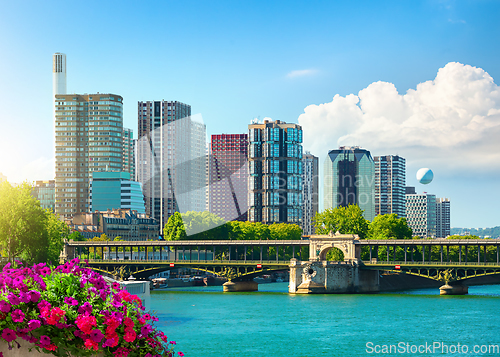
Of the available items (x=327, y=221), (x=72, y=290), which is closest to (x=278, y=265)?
(x=327, y=221)

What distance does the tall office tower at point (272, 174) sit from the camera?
186000 millimetres

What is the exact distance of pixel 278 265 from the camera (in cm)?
8906

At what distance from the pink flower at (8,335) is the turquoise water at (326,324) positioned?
2758 cm

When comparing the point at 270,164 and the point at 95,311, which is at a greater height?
the point at 270,164

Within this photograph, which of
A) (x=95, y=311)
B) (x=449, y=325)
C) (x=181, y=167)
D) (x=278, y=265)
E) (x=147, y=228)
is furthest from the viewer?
(x=147, y=228)

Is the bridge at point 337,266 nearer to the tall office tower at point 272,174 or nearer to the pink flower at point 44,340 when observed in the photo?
the pink flower at point 44,340

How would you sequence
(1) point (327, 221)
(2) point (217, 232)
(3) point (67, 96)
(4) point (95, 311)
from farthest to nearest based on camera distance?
(3) point (67, 96) < (2) point (217, 232) < (1) point (327, 221) < (4) point (95, 311)

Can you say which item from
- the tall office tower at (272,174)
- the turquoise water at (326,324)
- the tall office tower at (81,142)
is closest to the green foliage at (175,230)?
the turquoise water at (326,324)

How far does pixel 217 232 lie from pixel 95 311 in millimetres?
119476

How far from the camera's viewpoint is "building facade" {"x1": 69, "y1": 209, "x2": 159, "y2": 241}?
534ft

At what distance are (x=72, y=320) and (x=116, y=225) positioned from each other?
162m

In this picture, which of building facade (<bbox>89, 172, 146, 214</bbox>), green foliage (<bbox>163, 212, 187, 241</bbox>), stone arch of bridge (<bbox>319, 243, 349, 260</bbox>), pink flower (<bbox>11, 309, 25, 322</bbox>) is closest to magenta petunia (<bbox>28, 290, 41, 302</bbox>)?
pink flower (<bbox>11, 309, 25, 322</bbox>)

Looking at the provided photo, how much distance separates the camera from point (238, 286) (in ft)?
301

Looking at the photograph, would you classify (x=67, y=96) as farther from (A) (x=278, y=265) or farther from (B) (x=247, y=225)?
(A) (x=278, y=265)
